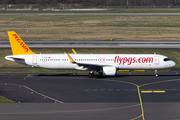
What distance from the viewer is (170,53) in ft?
205

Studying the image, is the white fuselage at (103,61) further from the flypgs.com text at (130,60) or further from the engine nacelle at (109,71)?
the engine nacelle at (109,71)

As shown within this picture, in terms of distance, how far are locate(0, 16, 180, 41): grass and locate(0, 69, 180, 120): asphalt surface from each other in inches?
1512

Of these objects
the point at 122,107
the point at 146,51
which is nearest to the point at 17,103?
the point at 122,107

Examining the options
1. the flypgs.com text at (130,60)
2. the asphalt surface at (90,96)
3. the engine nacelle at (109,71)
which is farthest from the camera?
the flypgs.com text at (130,60)

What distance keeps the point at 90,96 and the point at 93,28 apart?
229 feet

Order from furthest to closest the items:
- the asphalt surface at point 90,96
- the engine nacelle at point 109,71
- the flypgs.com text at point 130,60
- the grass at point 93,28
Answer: the grass at point 93,28
the flypgs.com text at point 130,60
the engine nacelle at point 109,71
the asphalt surface at point 90,96

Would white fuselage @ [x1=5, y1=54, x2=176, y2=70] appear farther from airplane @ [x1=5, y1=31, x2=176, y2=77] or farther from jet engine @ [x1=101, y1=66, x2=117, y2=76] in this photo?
jet engine @ [x1=101, y1=66, x2=117, y2=76]

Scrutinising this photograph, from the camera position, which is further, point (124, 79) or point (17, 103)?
point (124, 79)

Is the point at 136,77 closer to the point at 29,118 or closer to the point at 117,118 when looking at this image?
the point at 117,118

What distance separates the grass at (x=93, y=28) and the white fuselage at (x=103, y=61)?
36.3m

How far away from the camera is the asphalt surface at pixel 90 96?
28.0 metres

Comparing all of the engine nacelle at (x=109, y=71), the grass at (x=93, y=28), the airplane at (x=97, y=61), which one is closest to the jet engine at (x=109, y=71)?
the engine nacelle at (x=109, y=71)

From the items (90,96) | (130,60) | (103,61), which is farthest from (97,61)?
(90,96)

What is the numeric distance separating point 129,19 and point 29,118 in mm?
102741
